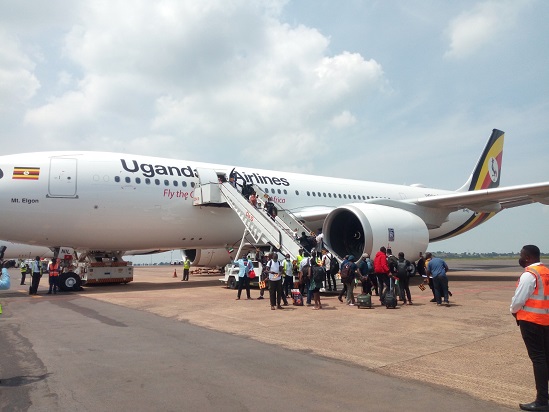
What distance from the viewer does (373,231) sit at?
12812 millimetres

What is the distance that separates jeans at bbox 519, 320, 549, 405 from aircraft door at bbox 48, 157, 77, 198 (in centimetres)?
1181

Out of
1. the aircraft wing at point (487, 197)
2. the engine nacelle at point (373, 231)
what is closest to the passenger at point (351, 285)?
the engine nacelle at point (373, 231)

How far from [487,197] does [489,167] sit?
12.0 m

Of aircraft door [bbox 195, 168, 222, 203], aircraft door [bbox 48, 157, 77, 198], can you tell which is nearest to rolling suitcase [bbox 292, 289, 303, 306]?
aircraft door [bbox 195, 168, 222, 203]

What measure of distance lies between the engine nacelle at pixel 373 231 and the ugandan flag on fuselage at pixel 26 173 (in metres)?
8.33

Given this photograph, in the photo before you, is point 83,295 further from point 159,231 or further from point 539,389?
point 539,389

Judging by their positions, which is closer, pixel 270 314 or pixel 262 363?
pixel 262 363

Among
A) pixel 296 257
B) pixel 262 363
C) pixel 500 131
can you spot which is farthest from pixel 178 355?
pixel 500 131

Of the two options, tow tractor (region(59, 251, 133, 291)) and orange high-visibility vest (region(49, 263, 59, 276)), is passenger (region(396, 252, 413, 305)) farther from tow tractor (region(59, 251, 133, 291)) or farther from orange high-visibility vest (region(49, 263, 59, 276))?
orange high-visibility vest (region(49, 263, 59, 276))

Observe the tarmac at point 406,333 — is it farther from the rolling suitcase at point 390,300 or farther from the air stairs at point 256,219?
the air stairs at point 256,219

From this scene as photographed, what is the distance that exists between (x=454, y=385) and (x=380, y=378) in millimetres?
677

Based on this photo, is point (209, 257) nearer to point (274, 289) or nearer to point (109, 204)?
point (109, 204)

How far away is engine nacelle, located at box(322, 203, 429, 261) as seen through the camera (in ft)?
42.4

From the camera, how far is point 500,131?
2573 centimetres
